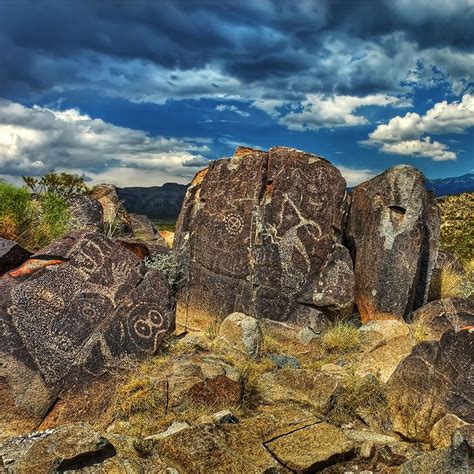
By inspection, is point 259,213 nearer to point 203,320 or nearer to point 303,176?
point 303,176

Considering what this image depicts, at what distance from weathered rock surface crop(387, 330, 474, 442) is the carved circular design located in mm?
4389

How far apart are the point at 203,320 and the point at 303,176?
3.31 meters

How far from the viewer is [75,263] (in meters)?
7.75

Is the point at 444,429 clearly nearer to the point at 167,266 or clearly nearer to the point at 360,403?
the point at 360,403

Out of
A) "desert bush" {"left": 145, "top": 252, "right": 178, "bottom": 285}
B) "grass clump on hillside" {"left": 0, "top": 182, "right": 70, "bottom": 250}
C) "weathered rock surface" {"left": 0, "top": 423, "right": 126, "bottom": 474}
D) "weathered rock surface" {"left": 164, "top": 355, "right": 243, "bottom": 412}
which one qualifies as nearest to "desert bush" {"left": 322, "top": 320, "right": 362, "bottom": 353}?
"weathered rock surface" {"left": 164, "top": 355, "right": 243, "bottom": 412}

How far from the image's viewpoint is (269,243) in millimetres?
10164

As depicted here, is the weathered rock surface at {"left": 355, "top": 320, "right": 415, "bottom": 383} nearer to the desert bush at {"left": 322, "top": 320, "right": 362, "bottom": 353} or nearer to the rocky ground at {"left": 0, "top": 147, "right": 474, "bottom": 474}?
the rocky ground at {"left": 0, "top": 147, "right": 474, "bottom": 474}

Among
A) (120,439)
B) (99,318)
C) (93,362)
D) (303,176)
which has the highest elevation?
(303,176)

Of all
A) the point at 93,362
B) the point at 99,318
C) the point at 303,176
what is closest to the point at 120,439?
the point at 93,362

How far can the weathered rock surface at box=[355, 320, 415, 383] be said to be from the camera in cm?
812

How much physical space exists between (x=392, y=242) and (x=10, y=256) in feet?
21.7

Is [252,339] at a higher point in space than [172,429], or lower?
higher

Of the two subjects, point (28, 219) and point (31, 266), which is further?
point (28, 219)

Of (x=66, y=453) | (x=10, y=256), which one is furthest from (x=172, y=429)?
(x=10, y=256)
